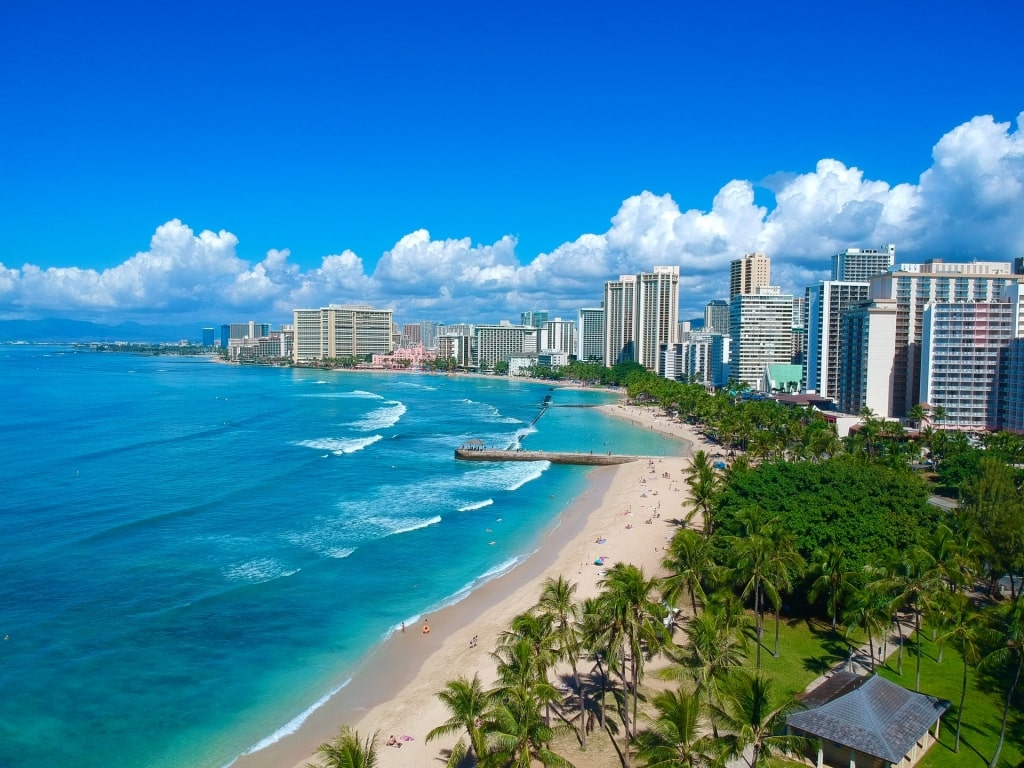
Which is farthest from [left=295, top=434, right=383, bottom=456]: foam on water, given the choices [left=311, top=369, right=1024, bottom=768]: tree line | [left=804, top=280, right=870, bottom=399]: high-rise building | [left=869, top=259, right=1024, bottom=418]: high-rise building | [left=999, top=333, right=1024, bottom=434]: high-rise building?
[left=804, top=280, right=870, bottom=399]: high-rise building

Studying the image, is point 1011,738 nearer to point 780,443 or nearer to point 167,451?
point 780,443

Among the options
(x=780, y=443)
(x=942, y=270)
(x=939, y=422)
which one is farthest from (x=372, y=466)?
(x=942, y=270)

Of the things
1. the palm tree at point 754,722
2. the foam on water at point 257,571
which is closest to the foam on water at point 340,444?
the foam on water at point 257,571

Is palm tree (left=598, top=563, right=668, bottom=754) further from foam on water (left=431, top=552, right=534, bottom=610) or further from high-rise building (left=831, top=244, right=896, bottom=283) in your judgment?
high-rise building (left=831, top=244, right=896, bottom=283)

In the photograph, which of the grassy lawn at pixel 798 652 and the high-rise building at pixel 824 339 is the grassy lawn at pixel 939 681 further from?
the high-rise building at pixel 824 339

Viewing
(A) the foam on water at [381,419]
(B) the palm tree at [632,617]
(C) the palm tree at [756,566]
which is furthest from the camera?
(A) the foam on water at [381,419]
